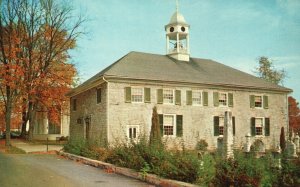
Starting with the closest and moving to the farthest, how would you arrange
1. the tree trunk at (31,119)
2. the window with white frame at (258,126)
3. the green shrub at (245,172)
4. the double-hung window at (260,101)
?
the green shrub at (245,172), the window with white frame at (258,126), the double-hung window at (260,101), the tree trunk at (31,119)

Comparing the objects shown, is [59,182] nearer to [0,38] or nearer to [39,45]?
[0,38]

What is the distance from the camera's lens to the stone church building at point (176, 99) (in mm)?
25906

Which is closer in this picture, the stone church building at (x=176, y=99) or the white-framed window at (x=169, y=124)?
the stone church building at (x=176, y=99)

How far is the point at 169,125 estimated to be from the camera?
27.5 m

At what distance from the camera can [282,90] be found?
32844 millimetres

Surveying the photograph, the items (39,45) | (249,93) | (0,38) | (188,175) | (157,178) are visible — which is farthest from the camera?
Result: (39,45)

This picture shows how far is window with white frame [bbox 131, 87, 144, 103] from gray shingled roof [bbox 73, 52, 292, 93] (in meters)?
0.92

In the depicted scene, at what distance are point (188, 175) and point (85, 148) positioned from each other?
951 centimetres

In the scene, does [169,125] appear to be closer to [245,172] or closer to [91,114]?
[91,114]

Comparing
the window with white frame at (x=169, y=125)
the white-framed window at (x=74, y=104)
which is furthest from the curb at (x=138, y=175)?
the white-framed window at (x=74, y=104)

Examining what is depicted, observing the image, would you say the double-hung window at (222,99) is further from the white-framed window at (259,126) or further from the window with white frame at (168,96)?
the window with white frame at (168,96)

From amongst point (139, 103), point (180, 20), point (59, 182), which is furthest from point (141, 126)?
point (59, 182)

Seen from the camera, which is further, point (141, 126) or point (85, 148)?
point (141, 126)

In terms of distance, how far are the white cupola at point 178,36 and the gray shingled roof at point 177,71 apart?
0.79m
